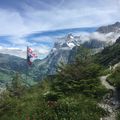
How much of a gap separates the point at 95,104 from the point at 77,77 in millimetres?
3536

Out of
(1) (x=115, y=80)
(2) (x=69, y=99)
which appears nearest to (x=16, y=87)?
(1) (x=115, y=80)

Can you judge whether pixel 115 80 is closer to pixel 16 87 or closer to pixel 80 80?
pixel 80 80

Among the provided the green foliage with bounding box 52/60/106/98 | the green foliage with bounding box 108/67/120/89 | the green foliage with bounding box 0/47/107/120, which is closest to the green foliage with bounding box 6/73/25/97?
the green foliage with bounding box 0/47/107/120

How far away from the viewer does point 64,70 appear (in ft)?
69.6

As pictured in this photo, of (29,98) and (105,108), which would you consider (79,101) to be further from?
(29,98)

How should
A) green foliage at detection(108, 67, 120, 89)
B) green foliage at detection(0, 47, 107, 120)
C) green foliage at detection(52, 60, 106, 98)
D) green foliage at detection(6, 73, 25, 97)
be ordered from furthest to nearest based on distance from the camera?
green foliage at detection(6, 73, 25, 97) < green foliage at detection(108, 67, 120, 89) < green foliage at detection(52, 60, 106, 98) < green foliage at detection(0, 47, 107, 120)

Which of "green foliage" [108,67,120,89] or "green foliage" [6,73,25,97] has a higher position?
"green foliage" [108,67,120,89]

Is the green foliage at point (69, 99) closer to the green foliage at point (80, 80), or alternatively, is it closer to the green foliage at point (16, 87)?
the green foliage at point (80, 80)

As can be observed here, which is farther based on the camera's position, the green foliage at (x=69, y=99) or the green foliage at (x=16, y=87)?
the green foliage at (x=16, y=87)

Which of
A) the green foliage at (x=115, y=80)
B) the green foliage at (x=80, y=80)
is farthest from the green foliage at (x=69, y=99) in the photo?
the green foliage at (x=115, y=80)

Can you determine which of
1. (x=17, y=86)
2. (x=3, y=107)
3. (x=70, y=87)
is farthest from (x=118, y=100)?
(x=17, y=86)

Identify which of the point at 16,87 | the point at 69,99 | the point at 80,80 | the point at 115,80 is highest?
the point at 80,80

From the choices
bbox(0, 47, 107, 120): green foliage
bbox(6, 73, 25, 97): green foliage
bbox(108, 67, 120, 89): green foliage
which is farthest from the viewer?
bbox(6, 73, 25, 97): green foliage

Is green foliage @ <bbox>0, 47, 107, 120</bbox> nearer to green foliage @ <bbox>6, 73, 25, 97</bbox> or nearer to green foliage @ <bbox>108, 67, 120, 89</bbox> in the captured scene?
green foliage @ <bbox>108, 67, 120, 89</bbox>
